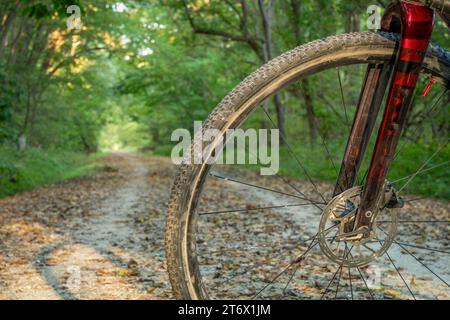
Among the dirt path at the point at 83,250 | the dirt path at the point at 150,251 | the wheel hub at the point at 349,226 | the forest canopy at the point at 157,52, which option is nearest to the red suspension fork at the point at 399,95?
the wheel hub at the point at 349,226

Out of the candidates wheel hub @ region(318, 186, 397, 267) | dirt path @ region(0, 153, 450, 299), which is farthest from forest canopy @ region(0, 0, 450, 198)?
wheel hub @ region(318, 186, 397, 267)

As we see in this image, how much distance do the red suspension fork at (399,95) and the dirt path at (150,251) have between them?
57 cm

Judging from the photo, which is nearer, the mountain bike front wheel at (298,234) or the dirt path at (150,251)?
the mountain bike front wheel at (298,234)

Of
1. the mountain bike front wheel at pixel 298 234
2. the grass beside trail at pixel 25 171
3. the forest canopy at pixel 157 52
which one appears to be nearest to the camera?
the mountain bike front wheel at pixel 298 234

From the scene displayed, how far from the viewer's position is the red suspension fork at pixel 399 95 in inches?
76.5

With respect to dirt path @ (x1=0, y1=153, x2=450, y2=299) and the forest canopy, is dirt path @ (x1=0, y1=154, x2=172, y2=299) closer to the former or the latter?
dirt path @ (x1=0, y1=153, x2=450, y2=299)

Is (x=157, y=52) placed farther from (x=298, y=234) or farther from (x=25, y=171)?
(x=298, y=234)

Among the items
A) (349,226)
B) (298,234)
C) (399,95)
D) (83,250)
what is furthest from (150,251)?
(399,95)

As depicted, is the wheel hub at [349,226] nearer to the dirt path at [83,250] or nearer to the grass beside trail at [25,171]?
the dirt path at [83,250]

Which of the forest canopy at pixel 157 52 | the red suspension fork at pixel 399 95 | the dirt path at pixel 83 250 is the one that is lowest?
the dirt path at pixel 83 250

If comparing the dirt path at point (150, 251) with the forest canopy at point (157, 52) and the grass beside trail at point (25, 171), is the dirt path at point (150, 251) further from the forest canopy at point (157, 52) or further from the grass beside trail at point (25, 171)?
the forest canopy at point (157, 52)

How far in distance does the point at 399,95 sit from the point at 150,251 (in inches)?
135

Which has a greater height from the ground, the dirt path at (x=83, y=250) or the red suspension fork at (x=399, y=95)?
the red suspension fork at (x=399, y=95)

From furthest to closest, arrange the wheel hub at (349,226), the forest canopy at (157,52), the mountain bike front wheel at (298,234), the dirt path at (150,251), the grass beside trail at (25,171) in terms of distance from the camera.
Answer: the forest canopy at (157,52)
the grass beside trail at (25,171)
the dirt path at (150,251)
the wheel hub at (349,226)
the mountain bike front wheel at (298,234)
